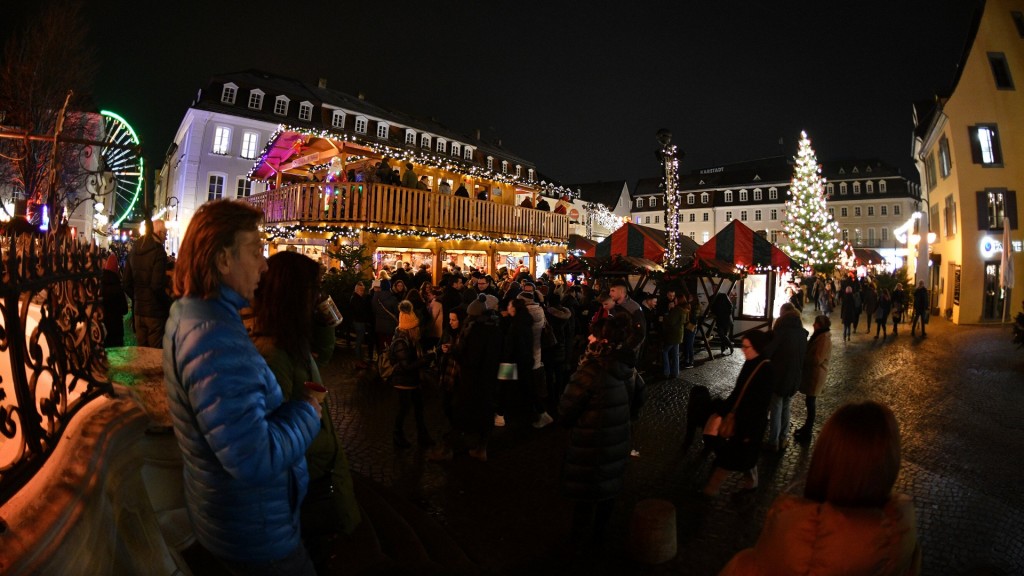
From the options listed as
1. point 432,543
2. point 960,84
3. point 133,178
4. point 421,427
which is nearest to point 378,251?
point 133,178

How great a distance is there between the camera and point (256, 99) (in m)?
32.8

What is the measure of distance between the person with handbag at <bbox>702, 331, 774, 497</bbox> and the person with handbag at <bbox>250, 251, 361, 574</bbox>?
361 cm

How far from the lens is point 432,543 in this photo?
4.03 meters

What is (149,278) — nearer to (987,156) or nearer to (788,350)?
(788,350)

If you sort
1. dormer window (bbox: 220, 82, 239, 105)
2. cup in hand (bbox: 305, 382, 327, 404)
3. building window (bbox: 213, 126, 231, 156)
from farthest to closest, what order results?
dormer window (bbox: 220, 82, 239, 105), building window (bbox: 213, 126, 231, 156), cup in hand (bbox: 305, 382, 327, 404)

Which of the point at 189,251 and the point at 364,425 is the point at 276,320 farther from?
the point at 364,425

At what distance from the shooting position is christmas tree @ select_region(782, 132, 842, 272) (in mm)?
31797

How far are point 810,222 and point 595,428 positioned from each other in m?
34.1

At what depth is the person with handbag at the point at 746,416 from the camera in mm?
4648

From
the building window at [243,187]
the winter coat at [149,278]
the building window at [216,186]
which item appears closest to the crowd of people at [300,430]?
the winter coat at [149,278]

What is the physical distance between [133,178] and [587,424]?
75.6ft

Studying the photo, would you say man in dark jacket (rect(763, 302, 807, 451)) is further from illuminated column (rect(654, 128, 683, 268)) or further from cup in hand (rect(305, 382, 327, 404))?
illuminated column (rect(654, 128, 683, 268))

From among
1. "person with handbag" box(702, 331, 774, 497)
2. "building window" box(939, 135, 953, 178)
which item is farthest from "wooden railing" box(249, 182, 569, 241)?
"building window" box(939, 135, 953, 178)

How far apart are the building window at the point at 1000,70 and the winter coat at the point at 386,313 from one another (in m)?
26.1
